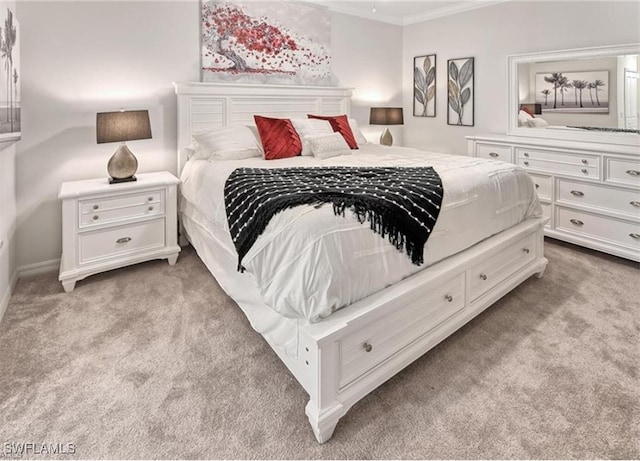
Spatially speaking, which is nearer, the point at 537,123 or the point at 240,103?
the point at 240,103

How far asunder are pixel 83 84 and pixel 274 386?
8.63ft

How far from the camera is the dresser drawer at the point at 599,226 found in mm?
3037

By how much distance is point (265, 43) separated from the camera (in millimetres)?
3785

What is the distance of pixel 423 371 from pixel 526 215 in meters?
1.47

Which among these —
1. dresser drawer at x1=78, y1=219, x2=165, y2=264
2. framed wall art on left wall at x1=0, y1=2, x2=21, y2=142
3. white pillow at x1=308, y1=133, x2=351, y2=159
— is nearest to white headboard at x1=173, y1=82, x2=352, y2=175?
dresser drawer at x1=78, y1=219, x2=165, y2=264

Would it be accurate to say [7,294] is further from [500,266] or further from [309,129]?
[500,266]

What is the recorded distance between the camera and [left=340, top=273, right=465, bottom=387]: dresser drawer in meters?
1.56

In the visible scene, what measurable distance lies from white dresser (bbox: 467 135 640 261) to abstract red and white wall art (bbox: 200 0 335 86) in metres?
2.19

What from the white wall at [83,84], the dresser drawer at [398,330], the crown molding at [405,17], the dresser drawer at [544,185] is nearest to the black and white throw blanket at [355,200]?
the dresser drawer at [398,330]

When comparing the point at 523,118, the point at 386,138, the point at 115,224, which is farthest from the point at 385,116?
the point at 115,224

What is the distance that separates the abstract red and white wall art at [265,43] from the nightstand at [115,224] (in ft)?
4.05

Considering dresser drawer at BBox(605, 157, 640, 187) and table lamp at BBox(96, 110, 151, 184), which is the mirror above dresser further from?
table lamp at BBox(96, 110, 151, 184)

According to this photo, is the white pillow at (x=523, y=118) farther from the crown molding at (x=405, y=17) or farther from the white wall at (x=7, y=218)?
the white wall at (x=7, y=218)

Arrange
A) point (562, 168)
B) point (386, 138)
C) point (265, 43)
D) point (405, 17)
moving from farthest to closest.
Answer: point (405, 17) < point (386, 138) < point (265, 43) < point (562, 168)
